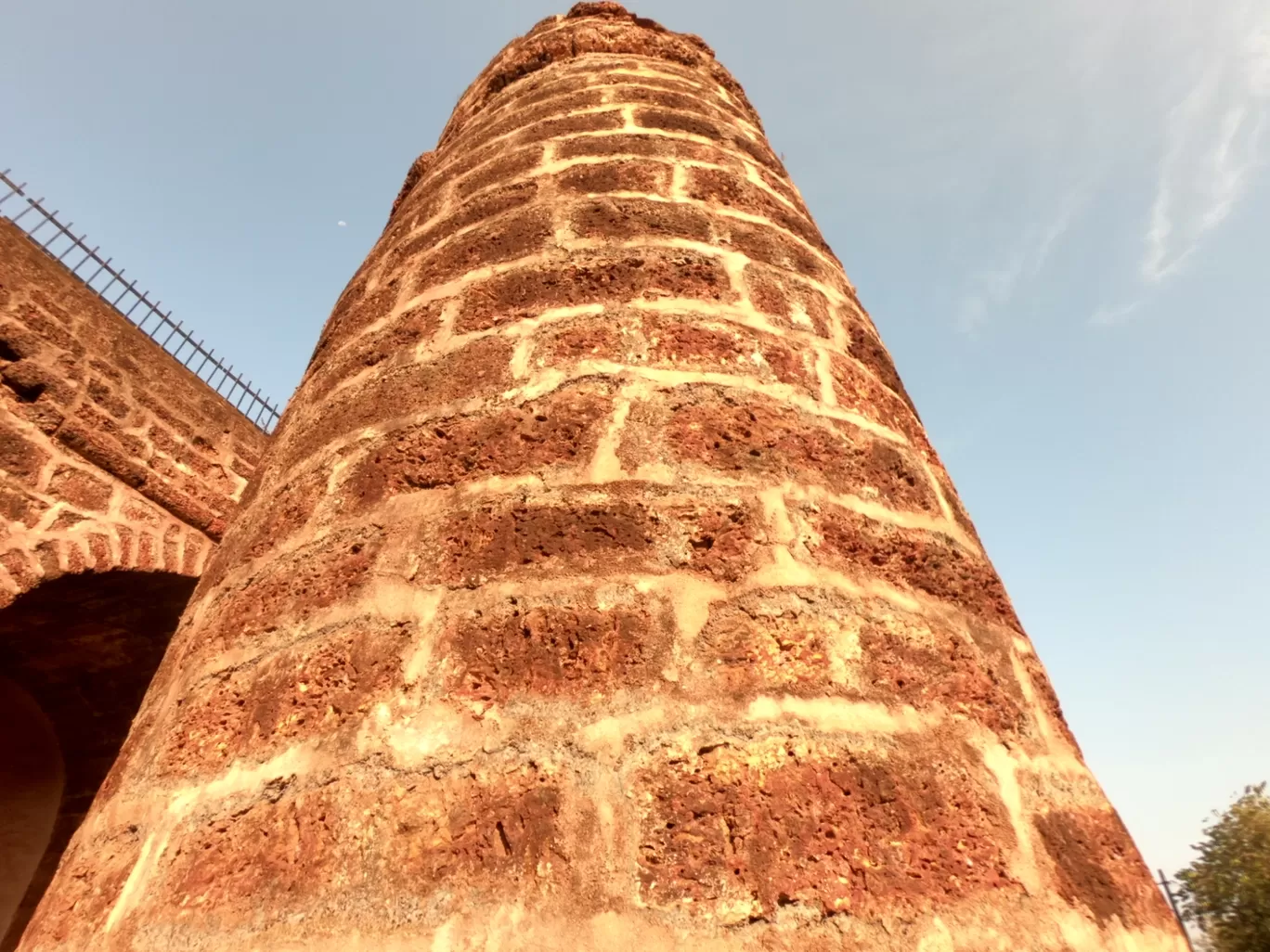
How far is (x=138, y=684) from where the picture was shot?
4844mm

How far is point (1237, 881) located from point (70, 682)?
1774 cm

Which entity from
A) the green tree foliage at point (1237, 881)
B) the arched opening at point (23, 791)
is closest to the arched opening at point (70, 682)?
the arched opening at point (23, 791)

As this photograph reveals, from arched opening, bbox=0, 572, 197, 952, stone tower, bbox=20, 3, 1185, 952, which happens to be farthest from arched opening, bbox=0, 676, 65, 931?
stone tower, bbox=20, 3, 1185, 952

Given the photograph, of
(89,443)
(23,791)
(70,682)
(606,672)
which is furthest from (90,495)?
(606,672)

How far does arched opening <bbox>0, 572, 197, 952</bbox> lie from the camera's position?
4051mm

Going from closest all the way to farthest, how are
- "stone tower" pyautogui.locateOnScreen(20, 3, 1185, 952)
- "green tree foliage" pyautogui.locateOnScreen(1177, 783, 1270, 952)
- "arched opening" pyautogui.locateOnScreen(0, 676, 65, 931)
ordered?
"stone tower" pyautogui.locateOnScreen(20, 3, 1185, 952) → "arched opening" pyautogui.locateOnScreen(0, 676, 65, 931) → "green tree foliage" pyautogui.locateOnScreen(1177, 783, 1270, 952)

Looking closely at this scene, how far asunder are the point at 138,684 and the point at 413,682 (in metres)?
4.72

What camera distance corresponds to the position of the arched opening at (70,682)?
13.3 feet

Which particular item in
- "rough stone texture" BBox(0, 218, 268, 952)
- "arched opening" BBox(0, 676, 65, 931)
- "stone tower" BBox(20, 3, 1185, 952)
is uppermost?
"rough stone texture" BBox(0, 218, 268, 952)

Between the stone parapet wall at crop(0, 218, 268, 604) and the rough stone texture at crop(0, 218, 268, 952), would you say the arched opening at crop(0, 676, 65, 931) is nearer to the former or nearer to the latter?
the rough stone texture at crop(0, 218, 268, 952)

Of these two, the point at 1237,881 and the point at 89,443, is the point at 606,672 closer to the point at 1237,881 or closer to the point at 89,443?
the point at 89,443

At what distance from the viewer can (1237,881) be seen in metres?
14.1

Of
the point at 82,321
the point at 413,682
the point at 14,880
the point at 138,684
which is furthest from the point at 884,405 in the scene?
the point at 14,880

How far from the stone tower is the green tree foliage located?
16.9 m
